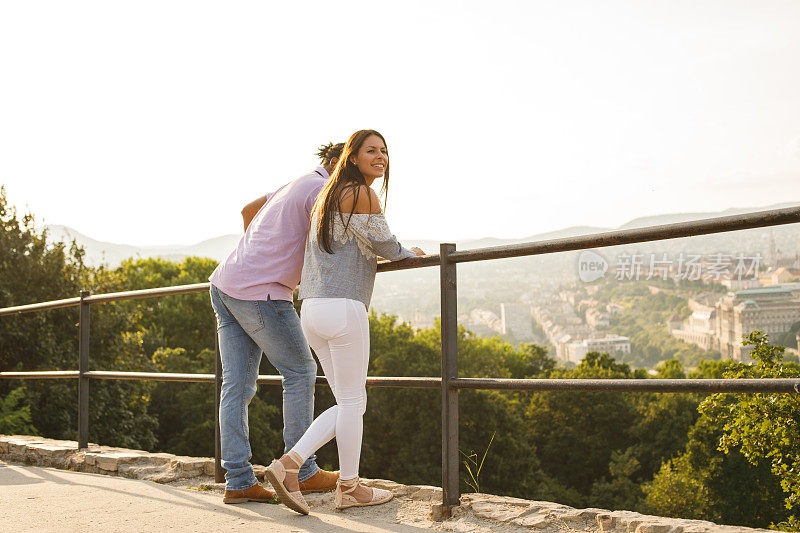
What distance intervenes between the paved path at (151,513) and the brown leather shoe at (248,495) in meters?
0.03

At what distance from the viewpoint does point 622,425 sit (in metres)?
53.0

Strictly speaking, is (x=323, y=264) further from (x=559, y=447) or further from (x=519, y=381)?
(x=559, y=447)

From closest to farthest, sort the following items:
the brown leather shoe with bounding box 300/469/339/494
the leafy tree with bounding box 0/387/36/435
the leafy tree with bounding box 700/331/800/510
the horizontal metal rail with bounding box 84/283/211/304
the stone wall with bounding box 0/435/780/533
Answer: the stone wall with bounding box 0/435/780/533 → the brown leather shoe with bounding box 300/469/339/494 → the horizontal metal rail with bounding box 84/283/211/304 → the leafy tree with bounding box 0/387/36/435 → the leafy tree with bounding box 700/331/800/510

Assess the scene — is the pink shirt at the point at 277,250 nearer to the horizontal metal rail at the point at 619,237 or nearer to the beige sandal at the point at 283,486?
the horizontal metal rail at the point at 619,237

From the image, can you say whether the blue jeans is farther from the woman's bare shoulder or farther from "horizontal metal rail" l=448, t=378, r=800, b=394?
"horizontal metal rail" l=448, t=378, r=800, b=394

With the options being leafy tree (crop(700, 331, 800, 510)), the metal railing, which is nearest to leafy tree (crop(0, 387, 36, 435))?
the metal railing

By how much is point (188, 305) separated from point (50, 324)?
27.0 meters

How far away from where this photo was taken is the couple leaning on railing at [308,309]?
313 cm

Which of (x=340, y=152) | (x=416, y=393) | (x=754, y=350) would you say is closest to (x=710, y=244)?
(x=416, y=393)

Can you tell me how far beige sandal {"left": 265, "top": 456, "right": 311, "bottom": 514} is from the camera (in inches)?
120

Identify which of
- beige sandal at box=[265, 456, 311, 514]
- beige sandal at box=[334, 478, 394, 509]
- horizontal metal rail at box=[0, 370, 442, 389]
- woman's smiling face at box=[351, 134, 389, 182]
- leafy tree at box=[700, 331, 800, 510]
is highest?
woman's smiling face at box=[351, 134, 389, 182]

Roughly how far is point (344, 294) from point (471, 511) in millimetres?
981

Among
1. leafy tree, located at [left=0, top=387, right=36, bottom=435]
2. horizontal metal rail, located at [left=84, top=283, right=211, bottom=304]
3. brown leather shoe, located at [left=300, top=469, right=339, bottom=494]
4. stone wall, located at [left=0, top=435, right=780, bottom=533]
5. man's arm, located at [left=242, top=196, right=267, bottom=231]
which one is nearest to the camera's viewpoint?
stone wall, located at [left=0, top=435, right=780, bottom=533]

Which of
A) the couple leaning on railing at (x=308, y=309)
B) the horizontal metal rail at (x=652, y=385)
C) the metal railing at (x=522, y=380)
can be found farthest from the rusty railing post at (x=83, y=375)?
the horizontal metal rail at (x=652, y=385)
